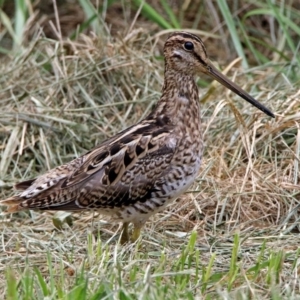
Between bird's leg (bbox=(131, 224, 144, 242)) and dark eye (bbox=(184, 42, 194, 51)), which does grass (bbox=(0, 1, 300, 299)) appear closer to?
bird's leg (bbox=(131, 224, 144, 242))

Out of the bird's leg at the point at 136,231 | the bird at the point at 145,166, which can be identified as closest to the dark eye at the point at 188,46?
the bird at the point at 145,166

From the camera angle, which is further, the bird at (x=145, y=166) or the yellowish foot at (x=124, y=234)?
the yellowish foot at (x=124, y=234)

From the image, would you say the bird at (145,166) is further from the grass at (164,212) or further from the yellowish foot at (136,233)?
the grass at (164,212)

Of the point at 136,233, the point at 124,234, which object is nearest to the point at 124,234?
the point at 124,234

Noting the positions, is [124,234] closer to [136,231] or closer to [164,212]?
[136,231]

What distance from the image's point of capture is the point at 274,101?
6043 millimetres

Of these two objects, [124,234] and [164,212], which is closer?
[124,234]

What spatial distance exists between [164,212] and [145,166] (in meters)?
0.66

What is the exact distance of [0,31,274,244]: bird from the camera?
188 inches

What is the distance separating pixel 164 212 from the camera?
17.7 ft

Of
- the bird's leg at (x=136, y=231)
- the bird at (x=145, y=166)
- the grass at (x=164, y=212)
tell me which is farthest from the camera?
the bird's leg at (x=136, y=231)

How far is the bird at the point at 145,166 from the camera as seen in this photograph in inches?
188

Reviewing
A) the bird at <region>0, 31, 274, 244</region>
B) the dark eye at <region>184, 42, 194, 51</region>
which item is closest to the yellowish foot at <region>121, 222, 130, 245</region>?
the bird at <region>0, 31, 274, 244</region>

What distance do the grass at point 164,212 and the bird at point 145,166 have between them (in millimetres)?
190
